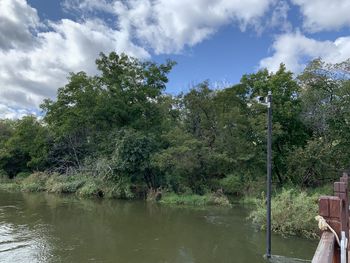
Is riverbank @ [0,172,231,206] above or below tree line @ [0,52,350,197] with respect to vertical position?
below

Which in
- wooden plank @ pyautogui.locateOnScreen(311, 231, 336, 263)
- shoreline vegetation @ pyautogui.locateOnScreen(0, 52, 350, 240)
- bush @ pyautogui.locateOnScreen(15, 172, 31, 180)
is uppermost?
shoreline vegetation @ pyautogui.locateOnScreen(0, 52, 350, 240)

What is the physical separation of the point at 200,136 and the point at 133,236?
30.7 feet

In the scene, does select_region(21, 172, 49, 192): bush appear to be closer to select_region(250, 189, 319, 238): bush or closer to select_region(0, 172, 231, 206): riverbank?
select_region(0, 172, 231, 206): riverbank

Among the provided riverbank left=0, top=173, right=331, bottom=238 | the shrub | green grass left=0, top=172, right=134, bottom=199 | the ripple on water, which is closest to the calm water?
the ripple on water

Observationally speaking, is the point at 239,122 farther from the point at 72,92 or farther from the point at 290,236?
the point at 72,92

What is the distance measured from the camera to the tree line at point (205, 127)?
16125 millimetres

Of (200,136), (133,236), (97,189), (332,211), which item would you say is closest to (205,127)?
(200,136)

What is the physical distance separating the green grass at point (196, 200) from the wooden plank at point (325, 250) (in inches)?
527

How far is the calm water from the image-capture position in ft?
24.5

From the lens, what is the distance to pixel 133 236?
925cm

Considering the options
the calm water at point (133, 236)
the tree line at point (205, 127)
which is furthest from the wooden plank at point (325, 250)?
the tree line at point (205, 127)

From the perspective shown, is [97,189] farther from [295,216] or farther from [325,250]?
[325,250]

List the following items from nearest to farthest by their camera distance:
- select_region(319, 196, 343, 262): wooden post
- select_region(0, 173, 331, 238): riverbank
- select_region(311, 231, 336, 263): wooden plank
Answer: select_region(311, 231, 336, 263): wooden plank, select_region(319, 196, 343, 262): wooden post, select_region(0, 173, 331, 238): riverbank

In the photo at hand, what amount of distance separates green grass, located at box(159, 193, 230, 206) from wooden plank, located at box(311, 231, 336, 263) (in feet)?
43.9
